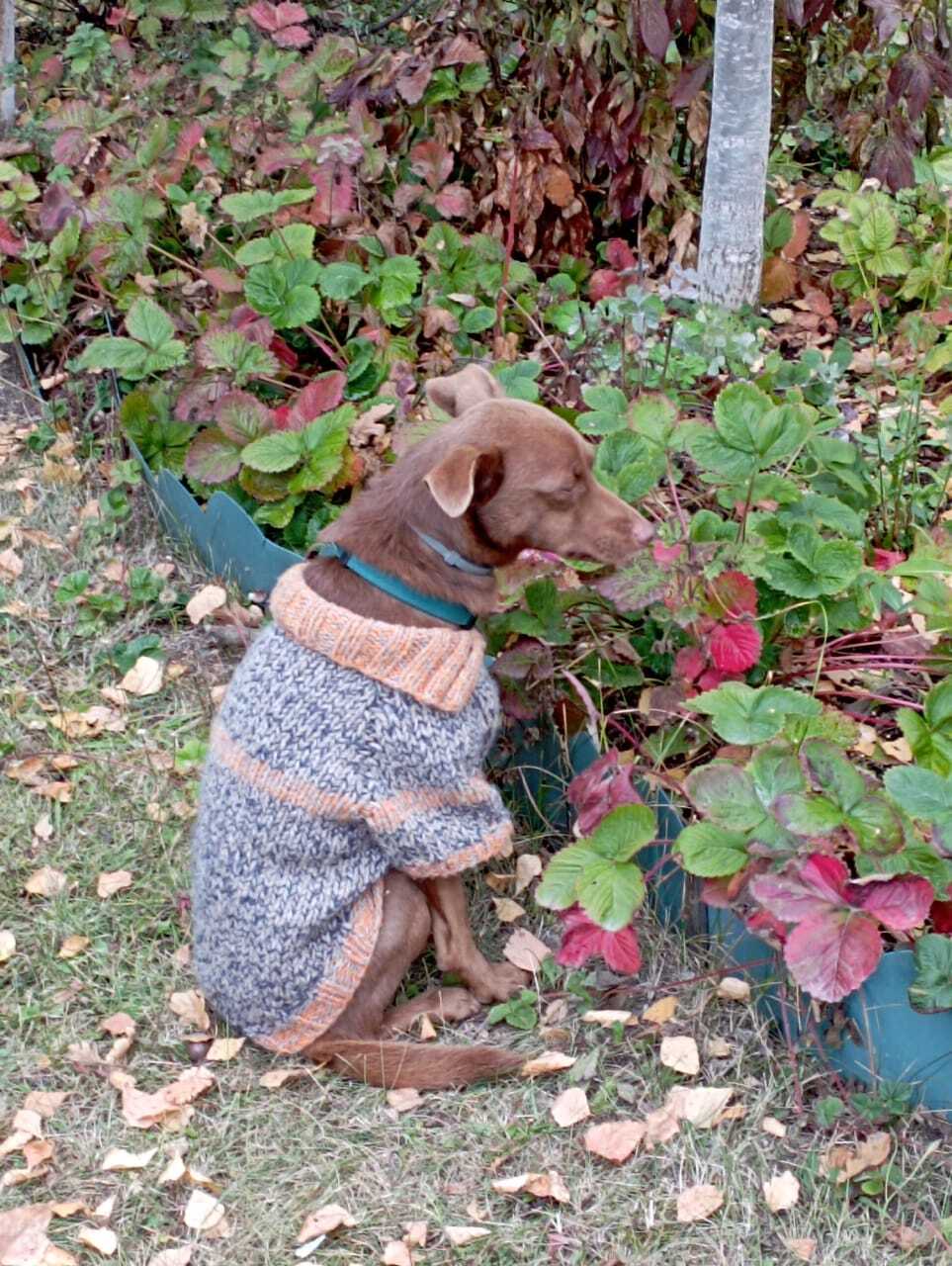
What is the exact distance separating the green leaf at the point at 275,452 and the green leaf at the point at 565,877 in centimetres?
175

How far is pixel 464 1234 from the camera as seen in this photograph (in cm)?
277

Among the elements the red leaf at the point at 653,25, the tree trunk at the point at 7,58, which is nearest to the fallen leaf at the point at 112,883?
the red leaf at the point at 653,25

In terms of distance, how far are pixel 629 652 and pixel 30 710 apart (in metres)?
1.73

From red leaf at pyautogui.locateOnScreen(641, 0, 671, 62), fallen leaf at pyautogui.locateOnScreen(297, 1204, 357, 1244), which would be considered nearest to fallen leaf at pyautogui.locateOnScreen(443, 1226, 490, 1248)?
fallen leaf at pyautogui.locateOnScreen(297, 1204, 357, 1244)

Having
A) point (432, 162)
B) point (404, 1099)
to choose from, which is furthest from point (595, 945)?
point (432, 162)

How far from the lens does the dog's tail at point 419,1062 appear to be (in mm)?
3057

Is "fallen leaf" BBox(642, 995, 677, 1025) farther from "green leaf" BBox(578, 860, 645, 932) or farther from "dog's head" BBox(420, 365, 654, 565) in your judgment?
"dog's head" BBox(420, 365, 654, 565)

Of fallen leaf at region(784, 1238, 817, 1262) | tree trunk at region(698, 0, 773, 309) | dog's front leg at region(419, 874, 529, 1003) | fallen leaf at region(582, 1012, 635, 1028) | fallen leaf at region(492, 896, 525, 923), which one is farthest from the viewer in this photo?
tree trunk at region(698, 0, 773, 309)

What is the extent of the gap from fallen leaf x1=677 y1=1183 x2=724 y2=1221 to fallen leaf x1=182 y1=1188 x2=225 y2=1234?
85 centimetres

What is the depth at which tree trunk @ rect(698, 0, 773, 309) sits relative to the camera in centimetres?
448

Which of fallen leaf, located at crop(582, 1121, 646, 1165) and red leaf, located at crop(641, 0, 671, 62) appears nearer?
fallen leaf, located at crop(582, 1121, 646, 1165)

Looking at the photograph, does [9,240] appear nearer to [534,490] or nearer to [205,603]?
[205,603]

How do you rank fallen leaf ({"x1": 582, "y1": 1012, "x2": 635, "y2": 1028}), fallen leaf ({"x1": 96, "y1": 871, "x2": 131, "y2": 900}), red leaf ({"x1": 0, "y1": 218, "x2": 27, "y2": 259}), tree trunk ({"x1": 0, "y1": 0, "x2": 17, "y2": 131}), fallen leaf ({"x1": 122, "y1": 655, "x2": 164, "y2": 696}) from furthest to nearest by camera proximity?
1. tree trunk ({"x1": 0, "y1": 0, "x2": 17, "y2": 131})
2. red leaf ({"x1": 0, "y1": 218, "x2": 27, "y2": 259})
3. fallen leaf ({"x1": 122, "y1": 655, "x2": 164, "y2": 696})
4. fallen leaf ({"x1": 96, "y1": 871, "x2": 131, "y2": 900})
5. fallen leaf ({"x1": 582, "y1": 1012, "x2": 635, "y2": 1028})

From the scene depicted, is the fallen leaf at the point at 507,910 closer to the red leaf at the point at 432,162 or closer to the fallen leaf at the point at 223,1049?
the fallen leaf at the point at 223,1049
